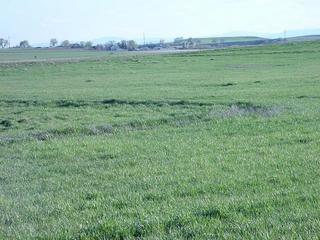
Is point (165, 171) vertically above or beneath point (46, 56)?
above

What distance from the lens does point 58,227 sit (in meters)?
8.03

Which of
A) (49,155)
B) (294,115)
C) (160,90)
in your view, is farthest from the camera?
(160,90)

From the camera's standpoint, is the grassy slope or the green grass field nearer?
the green grass field

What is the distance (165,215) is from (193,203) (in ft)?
2.63

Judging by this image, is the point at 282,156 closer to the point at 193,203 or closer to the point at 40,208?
the point at 193,203

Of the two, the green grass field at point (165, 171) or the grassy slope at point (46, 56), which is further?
the grassy slope at point (46, 56)

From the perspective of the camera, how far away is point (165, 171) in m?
11.8

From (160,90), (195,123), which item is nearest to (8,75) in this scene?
(160,90)

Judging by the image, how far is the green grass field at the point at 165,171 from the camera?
7.71 metres

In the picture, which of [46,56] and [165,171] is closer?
[165,171]

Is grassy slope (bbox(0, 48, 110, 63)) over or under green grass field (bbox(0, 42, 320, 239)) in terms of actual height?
under

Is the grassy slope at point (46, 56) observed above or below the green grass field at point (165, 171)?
below

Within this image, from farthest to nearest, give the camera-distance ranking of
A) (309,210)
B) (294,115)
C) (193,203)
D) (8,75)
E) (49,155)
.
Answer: (8,75)
(294,115)
(49,155)
(193,203)
(309,210)

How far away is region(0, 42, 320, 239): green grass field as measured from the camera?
7707 millimetres
